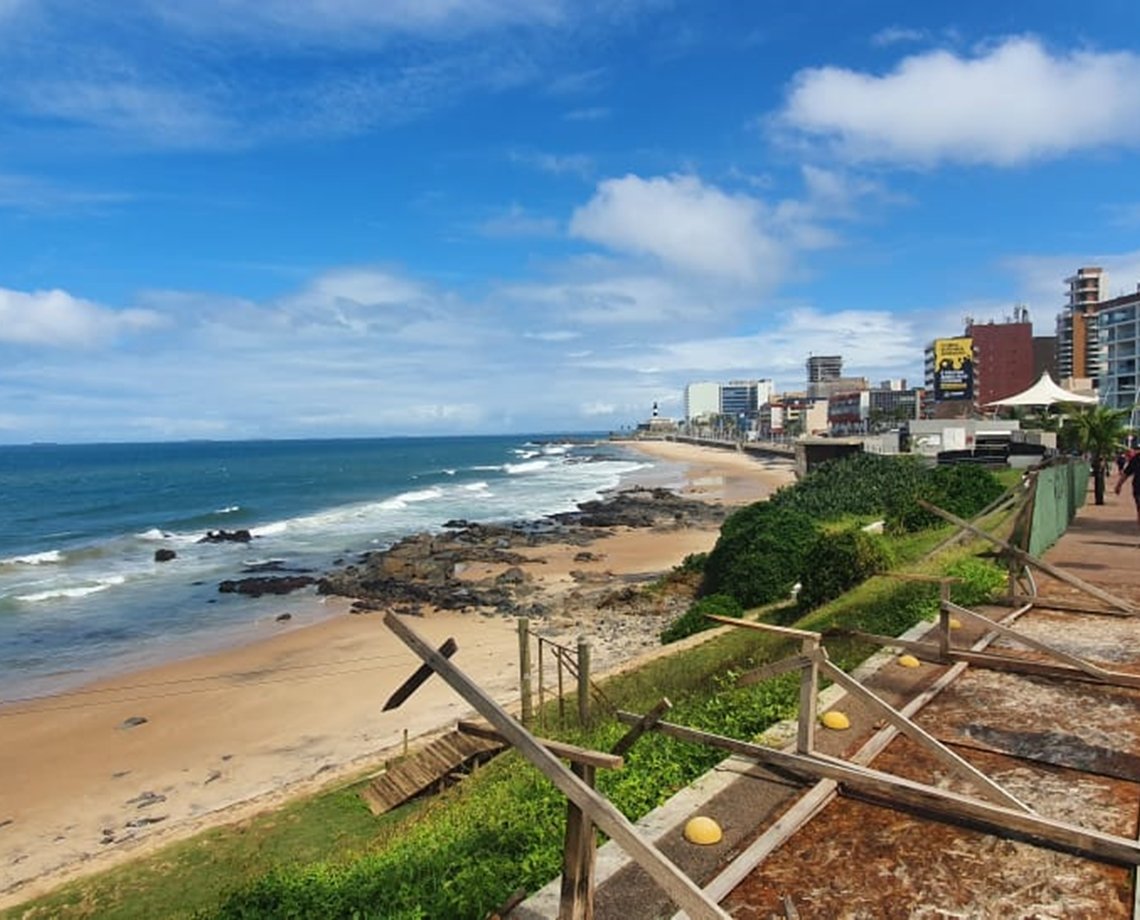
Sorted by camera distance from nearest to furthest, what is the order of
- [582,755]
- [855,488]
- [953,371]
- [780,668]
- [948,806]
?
[582,755], [948,806], [780,668], [855,488], [953,371]

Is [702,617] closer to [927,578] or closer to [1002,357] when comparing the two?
[927,578]

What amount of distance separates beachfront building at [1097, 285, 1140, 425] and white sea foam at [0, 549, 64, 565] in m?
97.8

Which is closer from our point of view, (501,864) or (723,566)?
(501,864)

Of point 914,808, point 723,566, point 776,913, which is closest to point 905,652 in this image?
point 914,808

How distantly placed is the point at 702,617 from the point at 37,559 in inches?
1503

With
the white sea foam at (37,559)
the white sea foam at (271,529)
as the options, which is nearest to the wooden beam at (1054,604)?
the white sea foam at (37,559)

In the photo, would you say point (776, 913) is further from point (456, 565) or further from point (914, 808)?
point (456, 565)

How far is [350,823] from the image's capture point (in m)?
9.82

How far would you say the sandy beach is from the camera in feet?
40.7

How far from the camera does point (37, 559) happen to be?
40719 millimetres

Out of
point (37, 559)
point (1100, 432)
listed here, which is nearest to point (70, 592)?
point (37, 559)

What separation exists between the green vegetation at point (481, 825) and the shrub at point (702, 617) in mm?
1356

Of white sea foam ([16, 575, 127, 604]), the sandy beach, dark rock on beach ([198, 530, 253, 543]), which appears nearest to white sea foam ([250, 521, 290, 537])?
dark rock on beach ([198, 530, 253, 543])

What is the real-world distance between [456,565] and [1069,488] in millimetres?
25113
